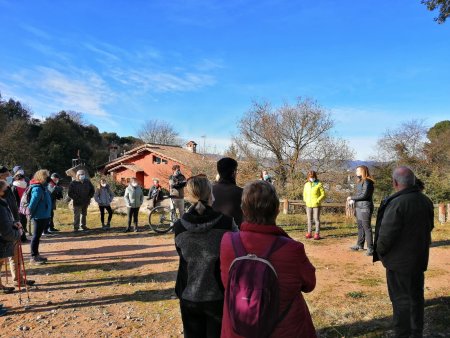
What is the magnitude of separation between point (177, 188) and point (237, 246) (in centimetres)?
846

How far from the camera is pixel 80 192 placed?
1074cm

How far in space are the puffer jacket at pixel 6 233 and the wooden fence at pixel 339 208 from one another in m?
9.94

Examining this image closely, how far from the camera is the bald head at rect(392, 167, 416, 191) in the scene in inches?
142

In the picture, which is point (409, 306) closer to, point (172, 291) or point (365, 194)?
point (172, 291)

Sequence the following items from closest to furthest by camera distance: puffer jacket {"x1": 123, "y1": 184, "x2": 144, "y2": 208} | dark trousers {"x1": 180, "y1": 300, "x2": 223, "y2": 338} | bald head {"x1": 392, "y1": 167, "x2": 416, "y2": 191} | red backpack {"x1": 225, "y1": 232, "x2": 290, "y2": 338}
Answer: red backpack {"x1": 225, "y1": 232, "x2": 290, "y2": 338} → dark trousers {"x1": 180, "y1": 300, "x2": 223, "y2": 338} → bald head {"x1": 392, "y1": 167, "x2": 416, "y2": 191} → puffer jacket {"x1": 123, "y1": 184, "x2": 144, "y2": 208}

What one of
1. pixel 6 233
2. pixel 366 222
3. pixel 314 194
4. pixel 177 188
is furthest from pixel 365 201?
pixel 6 233

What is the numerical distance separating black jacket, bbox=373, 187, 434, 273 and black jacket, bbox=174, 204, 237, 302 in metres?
1.74

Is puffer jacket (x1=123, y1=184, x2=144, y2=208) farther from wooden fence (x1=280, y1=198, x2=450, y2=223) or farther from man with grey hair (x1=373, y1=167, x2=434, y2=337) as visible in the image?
man with grey hair (x1=373, y1=167, x2=434, y2=337)

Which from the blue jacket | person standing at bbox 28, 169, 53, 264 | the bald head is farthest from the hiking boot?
the bald head

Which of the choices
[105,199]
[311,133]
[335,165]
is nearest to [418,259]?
[105,199]

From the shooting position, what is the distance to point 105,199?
11.2 metres

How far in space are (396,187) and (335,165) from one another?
55.4 ft

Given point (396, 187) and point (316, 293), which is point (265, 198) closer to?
point (396, 187)

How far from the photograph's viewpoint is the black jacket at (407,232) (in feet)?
11.5
